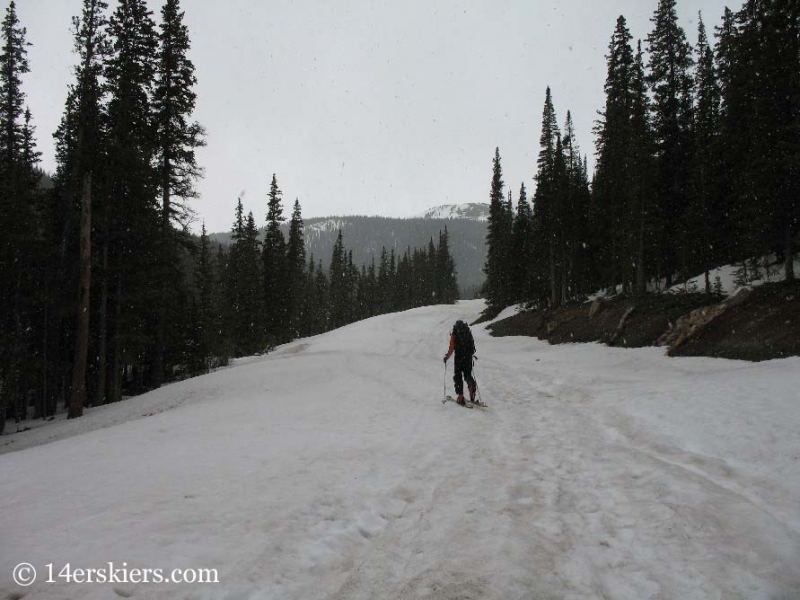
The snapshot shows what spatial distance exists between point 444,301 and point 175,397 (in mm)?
78762

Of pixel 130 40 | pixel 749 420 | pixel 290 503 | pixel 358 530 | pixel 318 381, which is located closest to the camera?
pixel 358 530

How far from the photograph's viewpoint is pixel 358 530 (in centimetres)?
409

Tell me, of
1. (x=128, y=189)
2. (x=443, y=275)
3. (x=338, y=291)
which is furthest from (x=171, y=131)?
(x=443, y=275)

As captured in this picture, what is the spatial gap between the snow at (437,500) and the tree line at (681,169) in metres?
13.5

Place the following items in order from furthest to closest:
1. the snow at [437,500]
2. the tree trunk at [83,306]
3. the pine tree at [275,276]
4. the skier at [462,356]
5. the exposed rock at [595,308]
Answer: the pine tree at [275,276], the exposed rock at [595,308], the tree trunk at [83,306], the skier at [462,356], the snow at [437,500]

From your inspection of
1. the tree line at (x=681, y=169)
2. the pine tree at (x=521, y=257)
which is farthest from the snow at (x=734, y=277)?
the pine tree at (x=521, y=257)

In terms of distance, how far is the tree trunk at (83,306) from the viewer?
51.3 ft

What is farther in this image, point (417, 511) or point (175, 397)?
point (175, 397)

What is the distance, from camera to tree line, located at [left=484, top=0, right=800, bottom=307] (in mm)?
17859

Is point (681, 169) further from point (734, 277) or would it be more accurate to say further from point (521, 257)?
point (521, 257)

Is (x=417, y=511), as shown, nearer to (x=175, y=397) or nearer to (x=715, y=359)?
(x=175, y=397)

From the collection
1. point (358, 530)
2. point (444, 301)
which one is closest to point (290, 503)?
point (358, 530)

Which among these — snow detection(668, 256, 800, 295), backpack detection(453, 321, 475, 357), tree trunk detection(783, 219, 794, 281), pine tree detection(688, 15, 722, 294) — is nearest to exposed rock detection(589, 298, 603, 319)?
snow detection(668, 256, 800, 295)

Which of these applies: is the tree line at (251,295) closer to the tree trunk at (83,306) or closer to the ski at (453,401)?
the tree trunk at (83,306)
